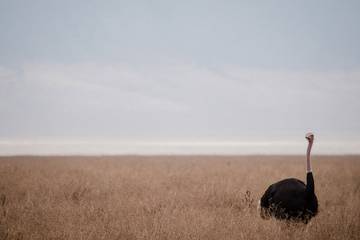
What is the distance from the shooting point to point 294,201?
348 inches

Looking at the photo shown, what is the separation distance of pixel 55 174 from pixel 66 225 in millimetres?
9529

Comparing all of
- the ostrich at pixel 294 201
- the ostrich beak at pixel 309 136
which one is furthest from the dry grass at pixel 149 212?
the ostrich beak at pixel 309 136

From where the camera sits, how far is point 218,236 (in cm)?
784

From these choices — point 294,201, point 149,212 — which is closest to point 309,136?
point 294,201

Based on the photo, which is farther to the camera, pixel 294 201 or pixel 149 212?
pixel 149 212

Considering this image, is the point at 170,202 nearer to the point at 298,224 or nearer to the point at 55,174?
the point at 298,224

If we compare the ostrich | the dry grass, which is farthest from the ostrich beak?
the dry grass

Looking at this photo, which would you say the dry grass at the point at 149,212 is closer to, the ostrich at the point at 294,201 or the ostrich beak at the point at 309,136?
the ostrich at the point at 294,201

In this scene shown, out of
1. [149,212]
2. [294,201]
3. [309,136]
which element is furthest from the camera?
[149,212]

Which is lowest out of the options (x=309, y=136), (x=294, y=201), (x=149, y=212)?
(x=149, y=212)

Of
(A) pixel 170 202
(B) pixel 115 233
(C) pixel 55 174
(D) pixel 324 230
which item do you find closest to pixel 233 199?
(A) pixel 170 202

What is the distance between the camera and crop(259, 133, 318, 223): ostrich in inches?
344

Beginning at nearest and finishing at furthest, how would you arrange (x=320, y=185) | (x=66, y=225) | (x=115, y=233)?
(x=115, y=233)
(x=66, y=225)
(x=320, y=185)

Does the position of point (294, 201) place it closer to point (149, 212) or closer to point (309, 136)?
point (309, 136)
